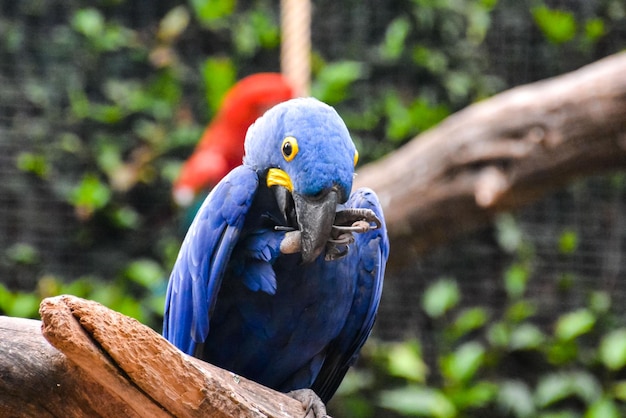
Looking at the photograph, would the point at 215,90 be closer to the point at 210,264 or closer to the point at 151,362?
the point at 210,264

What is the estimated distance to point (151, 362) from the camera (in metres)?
0.93

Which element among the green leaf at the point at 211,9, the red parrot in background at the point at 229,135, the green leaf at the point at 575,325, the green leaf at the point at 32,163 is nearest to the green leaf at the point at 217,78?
the green leaf at the point at 211,9

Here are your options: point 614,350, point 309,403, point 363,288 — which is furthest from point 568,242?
point 309,403

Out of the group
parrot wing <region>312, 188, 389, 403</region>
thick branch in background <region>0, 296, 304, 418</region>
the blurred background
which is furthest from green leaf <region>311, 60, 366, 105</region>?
thick branch in background <region>0, 296, 304, 418</region>

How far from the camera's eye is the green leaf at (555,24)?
3.31 metres

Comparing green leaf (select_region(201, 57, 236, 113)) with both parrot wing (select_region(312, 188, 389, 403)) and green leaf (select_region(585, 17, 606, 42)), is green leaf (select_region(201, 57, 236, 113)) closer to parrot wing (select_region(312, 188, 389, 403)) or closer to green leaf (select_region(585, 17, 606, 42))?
green leaf (select_region(585, 17, 606, 42))

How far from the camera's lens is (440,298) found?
3102mm

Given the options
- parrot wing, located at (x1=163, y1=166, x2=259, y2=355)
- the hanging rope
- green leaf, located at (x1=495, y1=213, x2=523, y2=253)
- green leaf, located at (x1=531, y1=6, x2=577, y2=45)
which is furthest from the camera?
green leaf, located at (x1=531, y1=6, x2=577, y2=45)

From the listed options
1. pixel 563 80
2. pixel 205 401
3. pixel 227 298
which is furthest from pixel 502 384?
pixel 205 401

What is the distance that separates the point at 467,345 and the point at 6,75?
2050mm

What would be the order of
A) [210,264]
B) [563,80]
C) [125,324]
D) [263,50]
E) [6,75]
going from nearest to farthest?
1. [125,324]
2. [210,264]
3. [563,80]
4. [6,75]
5. [263,50]

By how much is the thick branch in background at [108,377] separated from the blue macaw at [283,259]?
239 mm

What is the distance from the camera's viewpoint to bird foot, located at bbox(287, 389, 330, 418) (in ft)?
3.95

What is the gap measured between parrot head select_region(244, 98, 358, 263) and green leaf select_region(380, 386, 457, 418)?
1944 mm
